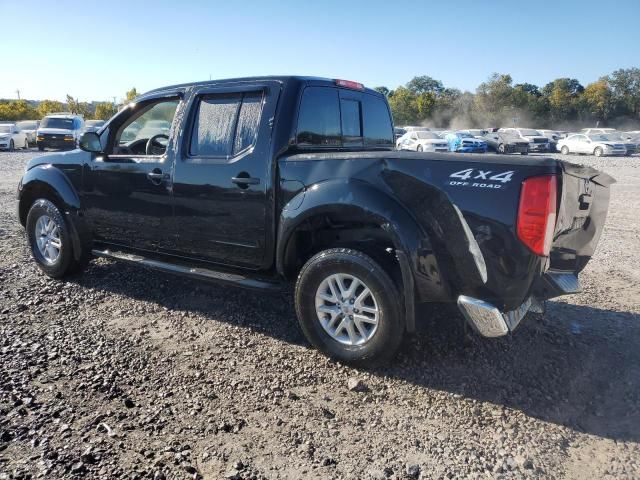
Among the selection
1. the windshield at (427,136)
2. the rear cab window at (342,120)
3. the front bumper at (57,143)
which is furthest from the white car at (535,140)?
the rear cab window at (342,120)

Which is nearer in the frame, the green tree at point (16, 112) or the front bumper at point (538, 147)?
the front bumper at point (538, 147)

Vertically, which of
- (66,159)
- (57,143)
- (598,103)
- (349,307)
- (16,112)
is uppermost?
(598,103)

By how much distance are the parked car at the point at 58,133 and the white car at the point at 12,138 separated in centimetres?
251

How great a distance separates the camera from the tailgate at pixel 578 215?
3074mm

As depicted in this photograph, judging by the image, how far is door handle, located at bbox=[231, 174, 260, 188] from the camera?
382 centimetres

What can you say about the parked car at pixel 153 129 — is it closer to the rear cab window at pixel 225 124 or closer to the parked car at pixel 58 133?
the rear cab window at pixel 225 124

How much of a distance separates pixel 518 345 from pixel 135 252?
3433 mm

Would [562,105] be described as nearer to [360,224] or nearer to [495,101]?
[495,101]

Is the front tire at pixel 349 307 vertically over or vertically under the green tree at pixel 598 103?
under

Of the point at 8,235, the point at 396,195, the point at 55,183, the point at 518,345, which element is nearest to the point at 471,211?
the point at 396,195

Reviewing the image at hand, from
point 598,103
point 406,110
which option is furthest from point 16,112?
point 598,103

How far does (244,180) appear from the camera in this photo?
3859mm

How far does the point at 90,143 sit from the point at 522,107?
7398 centimetres

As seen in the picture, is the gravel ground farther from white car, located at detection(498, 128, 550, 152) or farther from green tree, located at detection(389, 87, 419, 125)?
green tree, located at detection(389, 87, 419, 125)
